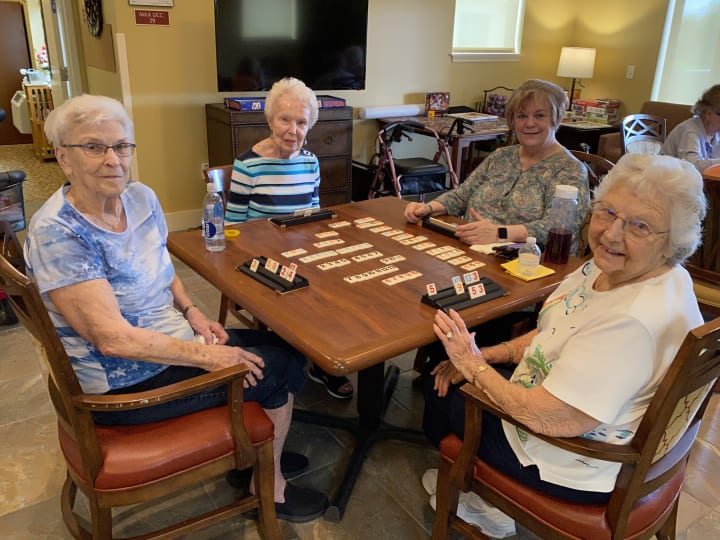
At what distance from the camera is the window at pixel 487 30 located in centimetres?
546

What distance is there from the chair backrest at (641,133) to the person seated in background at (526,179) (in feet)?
7.28

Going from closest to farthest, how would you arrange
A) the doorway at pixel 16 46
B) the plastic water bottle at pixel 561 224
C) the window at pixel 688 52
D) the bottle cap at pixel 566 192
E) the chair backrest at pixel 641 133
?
the plastic water bottle at pixel 561 224 → the bottle cap at pixel 566 192 → the chair backrest at pixel 641 133 → the window at pixel 688 52 → the doorway at pixel 16 46

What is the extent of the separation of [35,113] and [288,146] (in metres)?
5.39

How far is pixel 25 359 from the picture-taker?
2584 mm

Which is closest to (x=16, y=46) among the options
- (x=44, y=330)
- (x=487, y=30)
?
(x=487, y=30)

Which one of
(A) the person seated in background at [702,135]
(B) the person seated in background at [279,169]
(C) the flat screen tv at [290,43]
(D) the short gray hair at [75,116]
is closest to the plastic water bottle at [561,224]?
(B) the person seated in background at [279,169]

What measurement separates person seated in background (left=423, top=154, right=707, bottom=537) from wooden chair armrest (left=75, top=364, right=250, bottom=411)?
0.52 metres

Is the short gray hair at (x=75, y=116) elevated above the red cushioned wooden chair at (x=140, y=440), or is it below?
above

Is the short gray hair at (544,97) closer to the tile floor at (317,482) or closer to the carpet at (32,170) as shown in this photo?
the tile floor at (317,482)

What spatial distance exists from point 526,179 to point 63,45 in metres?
4.33

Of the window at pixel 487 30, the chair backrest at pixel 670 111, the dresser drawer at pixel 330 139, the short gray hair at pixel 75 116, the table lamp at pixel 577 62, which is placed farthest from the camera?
the table lamp at pixel 577 62

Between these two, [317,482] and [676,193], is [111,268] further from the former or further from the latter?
[676,193]

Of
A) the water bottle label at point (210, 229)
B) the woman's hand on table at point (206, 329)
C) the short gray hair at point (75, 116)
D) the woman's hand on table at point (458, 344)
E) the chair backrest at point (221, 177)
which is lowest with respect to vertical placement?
the woman's hand on table at point (206, 329)

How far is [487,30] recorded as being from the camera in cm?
566
